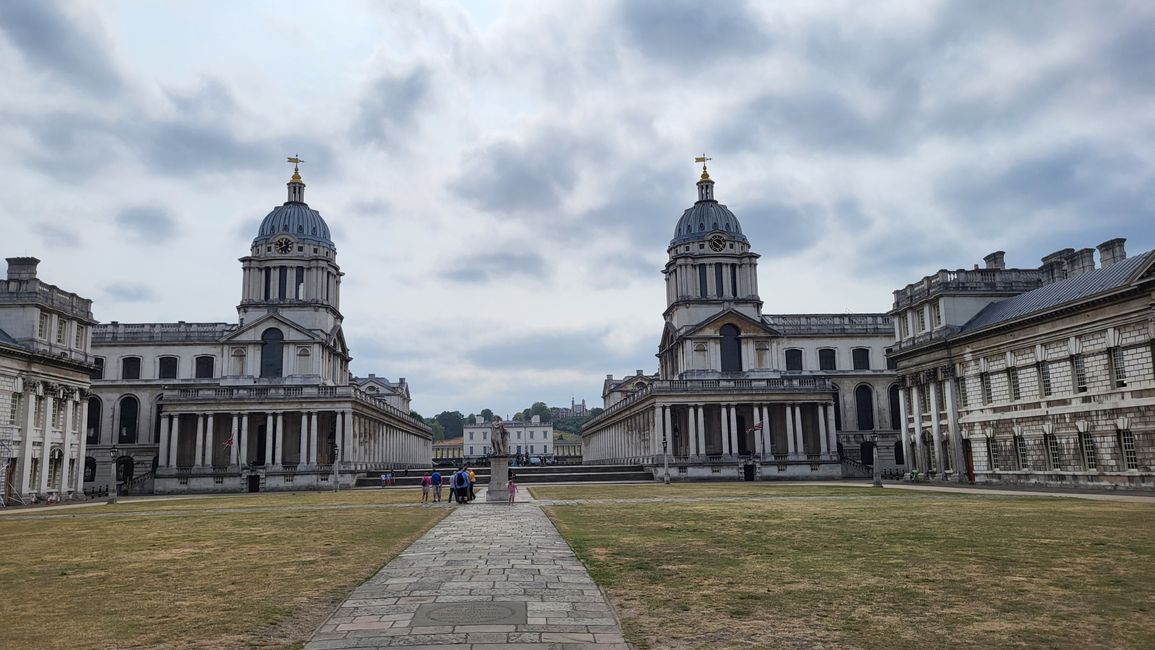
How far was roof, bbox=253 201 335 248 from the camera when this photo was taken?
85.6 metres

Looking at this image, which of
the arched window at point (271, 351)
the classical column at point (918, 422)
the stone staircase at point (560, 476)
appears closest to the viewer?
the classical column at point (918, 422)

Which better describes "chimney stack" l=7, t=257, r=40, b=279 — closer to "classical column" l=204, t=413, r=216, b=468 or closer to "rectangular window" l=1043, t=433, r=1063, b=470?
"classical column" l=204, t=413, r=216, b=468

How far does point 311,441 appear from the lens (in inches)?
2852

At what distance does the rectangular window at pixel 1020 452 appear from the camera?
47.9 meters

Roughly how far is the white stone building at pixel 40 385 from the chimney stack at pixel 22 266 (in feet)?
0.18

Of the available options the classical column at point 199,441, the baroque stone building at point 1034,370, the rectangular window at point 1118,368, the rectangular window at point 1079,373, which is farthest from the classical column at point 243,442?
the rectangular window at point 1118,368

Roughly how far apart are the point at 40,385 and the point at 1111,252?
208ft

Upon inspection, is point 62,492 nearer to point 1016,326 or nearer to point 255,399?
point 255,399

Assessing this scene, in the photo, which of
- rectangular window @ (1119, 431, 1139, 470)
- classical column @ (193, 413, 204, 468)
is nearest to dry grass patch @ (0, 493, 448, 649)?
rectangular window @ (1119, 431, 1139, 470)

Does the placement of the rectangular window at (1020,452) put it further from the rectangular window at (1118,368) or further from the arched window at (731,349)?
the arched window at (731,349)

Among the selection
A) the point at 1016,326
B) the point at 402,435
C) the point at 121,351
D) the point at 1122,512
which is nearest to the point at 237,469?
the point at 121,351

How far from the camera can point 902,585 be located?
12.8 meters

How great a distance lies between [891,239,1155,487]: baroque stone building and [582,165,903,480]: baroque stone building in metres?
14.2

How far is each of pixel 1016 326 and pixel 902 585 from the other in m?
40.1
